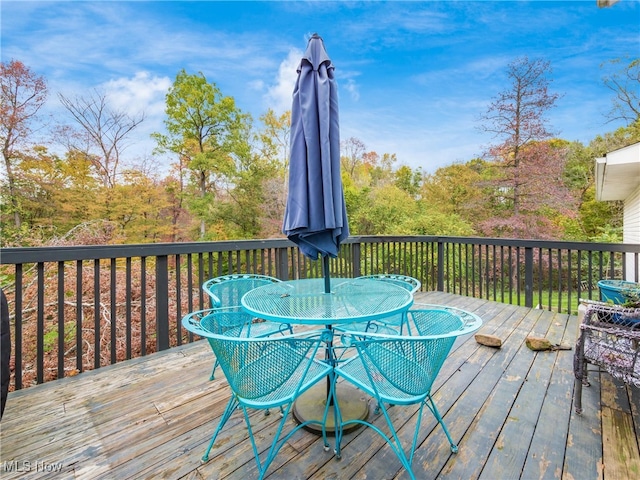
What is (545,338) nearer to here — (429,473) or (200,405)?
(429,473)

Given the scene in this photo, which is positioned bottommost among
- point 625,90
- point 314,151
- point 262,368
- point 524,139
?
point 262,368

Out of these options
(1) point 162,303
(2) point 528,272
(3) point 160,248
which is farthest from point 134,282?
(2) point 528,272

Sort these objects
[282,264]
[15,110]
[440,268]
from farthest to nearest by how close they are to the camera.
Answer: [15,110] < [440,268] < [282,264]

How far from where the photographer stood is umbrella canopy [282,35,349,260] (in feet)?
5.77

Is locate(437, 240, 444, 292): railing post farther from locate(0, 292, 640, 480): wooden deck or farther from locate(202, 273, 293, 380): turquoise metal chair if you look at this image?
locate(202, 273, 293, 380): turquoise metal chair

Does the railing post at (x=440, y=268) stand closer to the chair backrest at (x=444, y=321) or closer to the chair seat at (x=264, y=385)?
the chair backrest at (x=444, y=321)

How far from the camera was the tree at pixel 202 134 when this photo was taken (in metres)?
12.8

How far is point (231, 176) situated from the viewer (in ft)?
45.0

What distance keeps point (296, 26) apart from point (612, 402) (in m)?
9.57

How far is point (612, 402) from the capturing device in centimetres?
201

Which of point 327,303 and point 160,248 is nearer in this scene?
point 327,303

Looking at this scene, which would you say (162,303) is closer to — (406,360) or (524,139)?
(406,360)

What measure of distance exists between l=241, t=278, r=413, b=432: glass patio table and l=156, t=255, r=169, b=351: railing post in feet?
4.08

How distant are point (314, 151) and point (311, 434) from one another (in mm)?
1657
